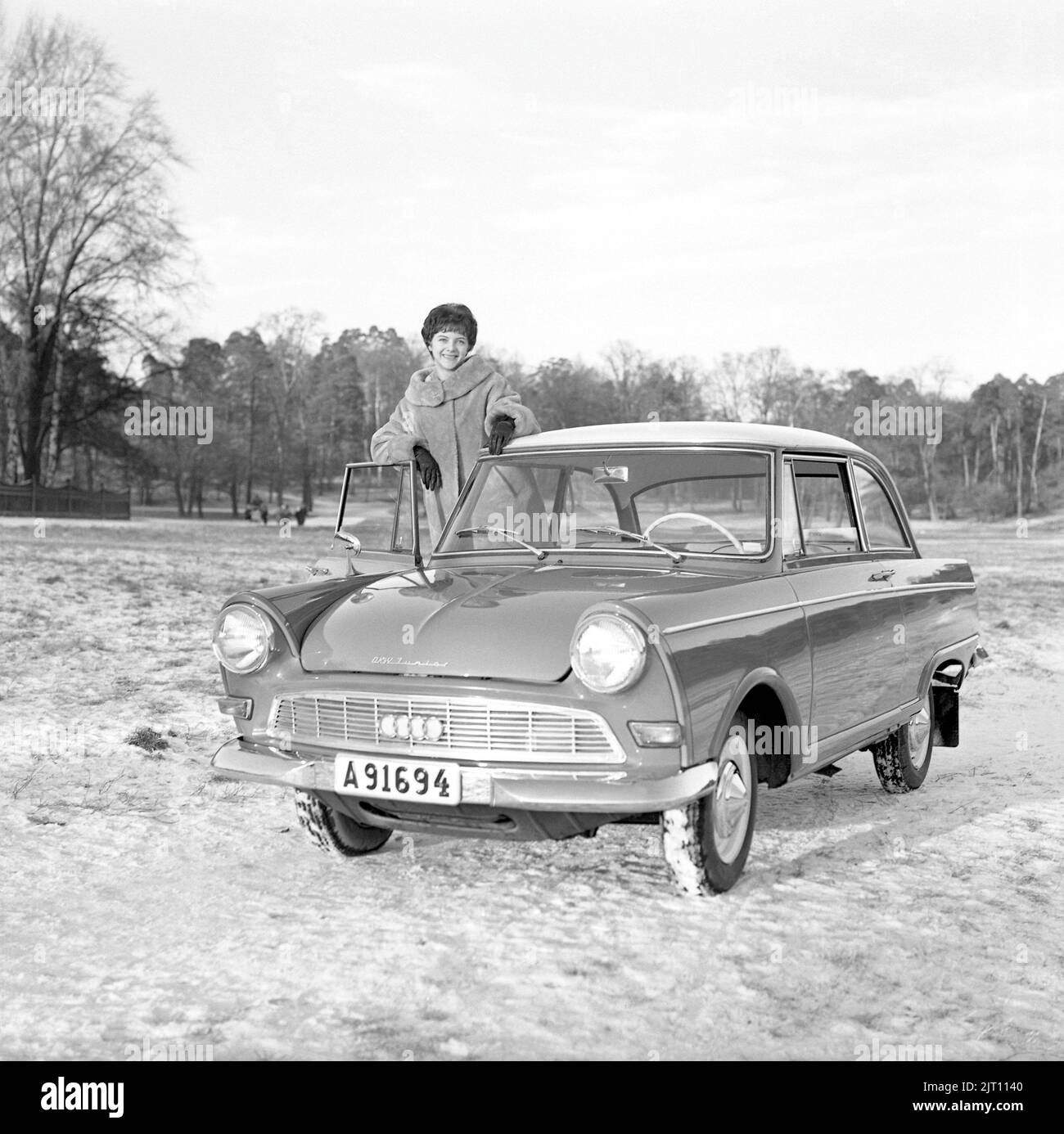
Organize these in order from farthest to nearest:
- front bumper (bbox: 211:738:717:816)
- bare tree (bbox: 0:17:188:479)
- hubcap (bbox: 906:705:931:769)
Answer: bare tree (bbox: 0:17:188:479)
hubcap (bbox: 906:705:931:769)
front bumper (bbox: 211:738:717:816)

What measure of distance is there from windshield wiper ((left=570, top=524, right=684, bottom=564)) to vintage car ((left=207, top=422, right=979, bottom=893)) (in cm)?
1

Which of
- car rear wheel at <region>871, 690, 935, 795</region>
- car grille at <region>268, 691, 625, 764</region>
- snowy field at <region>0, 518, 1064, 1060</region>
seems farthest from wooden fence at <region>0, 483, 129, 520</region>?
car grille at <region>268, 691, 625, 764</region>

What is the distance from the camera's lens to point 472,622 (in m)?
4.75

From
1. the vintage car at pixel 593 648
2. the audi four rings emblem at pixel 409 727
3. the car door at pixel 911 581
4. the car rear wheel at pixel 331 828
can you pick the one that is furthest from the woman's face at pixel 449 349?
the audi four rings emblem at pixel 409 727

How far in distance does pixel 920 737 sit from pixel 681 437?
8.04ft

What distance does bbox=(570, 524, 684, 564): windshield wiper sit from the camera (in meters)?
5.58

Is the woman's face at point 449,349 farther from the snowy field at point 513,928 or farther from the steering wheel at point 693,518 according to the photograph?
the snowy field at point 513,928

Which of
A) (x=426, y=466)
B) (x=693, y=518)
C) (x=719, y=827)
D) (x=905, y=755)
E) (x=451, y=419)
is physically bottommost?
(x=905, y=755)

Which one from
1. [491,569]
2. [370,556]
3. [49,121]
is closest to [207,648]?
[370,556]

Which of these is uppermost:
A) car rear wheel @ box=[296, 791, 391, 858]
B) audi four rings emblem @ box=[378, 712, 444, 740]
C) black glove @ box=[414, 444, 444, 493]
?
black glove @ box=[414, 444, 444, 493]

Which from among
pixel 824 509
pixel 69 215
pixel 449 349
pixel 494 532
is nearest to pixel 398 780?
pixel 494 532

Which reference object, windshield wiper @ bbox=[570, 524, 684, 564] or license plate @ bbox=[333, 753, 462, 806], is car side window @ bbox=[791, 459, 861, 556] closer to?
windshield wiper @ bbox=[570, 524, 684, 564]

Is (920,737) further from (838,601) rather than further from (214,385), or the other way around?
(214,385)
